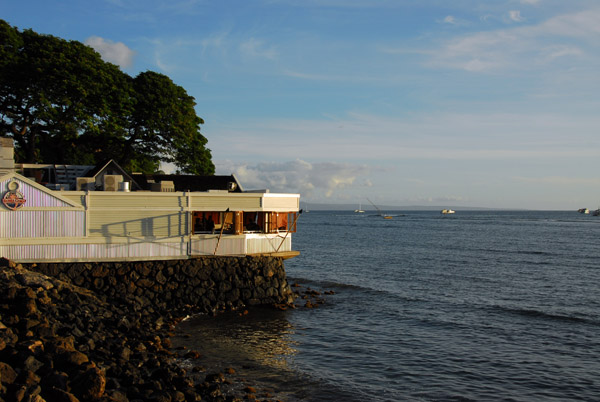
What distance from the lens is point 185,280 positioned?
2659cm

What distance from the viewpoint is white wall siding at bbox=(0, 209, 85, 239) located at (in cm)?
2406

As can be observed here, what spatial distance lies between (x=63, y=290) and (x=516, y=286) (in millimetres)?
34032

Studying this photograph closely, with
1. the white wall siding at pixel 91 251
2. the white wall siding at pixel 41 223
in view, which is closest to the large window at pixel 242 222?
the white wall siding at pixel 91 251

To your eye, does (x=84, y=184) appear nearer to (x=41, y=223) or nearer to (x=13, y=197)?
(x=41, y=223)

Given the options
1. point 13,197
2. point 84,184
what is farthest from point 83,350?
point 84,184

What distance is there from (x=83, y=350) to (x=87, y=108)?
1093 inches

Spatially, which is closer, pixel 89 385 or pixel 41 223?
pixel 89 385

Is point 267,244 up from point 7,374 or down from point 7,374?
up

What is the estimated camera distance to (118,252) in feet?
84.8

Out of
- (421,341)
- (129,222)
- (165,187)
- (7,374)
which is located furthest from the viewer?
(165,187)

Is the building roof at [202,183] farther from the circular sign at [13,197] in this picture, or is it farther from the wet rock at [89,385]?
the wet rock at [89,385]

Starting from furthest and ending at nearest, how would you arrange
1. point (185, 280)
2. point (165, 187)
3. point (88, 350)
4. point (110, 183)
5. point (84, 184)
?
point (165, 187), point (84, 184), point (110, 183), point (185, 280), point (88, 350)

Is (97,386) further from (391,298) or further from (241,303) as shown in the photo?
(391,298)

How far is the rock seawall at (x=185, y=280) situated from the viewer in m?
25.0
